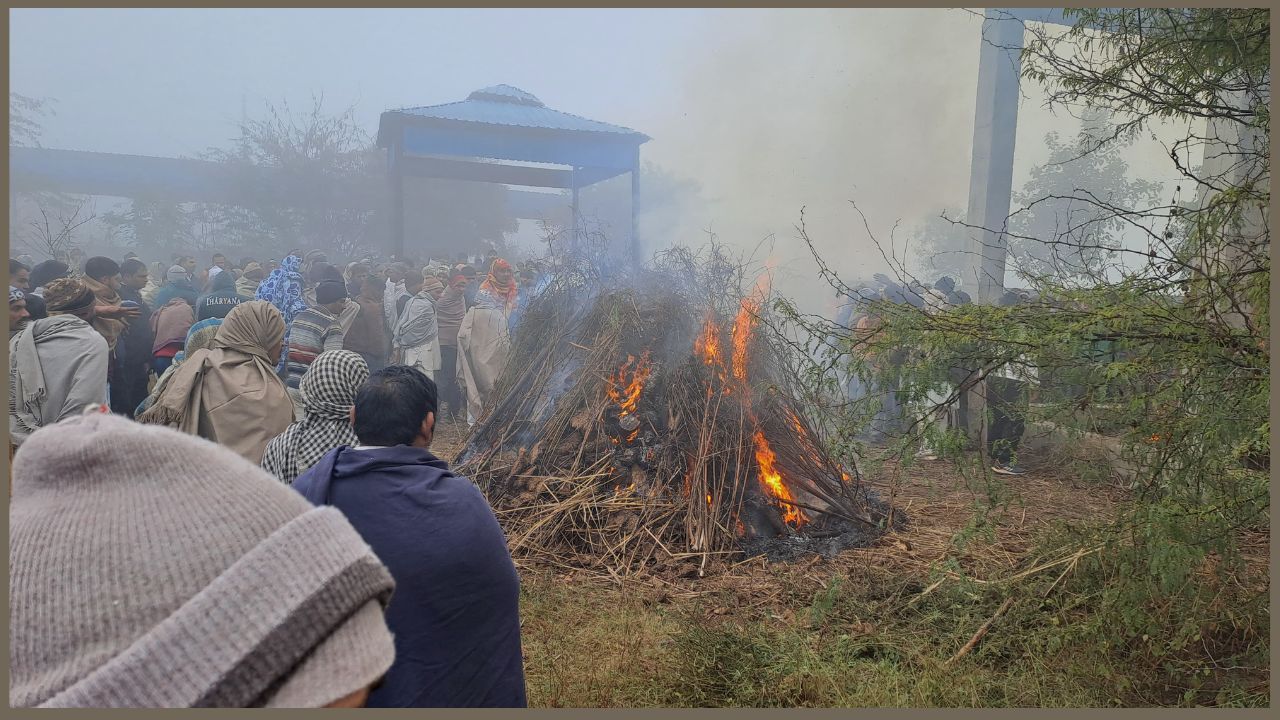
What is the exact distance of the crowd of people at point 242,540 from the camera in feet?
2.93

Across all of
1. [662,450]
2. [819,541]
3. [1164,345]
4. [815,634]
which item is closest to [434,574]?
[815,634]

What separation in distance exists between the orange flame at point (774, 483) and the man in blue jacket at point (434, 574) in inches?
159

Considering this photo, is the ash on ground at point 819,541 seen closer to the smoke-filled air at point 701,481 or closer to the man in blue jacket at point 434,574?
the smoke-filled air at point 701,481

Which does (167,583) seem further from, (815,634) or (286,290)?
(286,290)

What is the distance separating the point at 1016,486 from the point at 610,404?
4421 millimetres

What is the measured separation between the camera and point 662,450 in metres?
6.13

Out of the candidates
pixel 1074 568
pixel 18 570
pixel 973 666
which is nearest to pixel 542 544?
pixel 973 666

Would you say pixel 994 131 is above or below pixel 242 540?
above

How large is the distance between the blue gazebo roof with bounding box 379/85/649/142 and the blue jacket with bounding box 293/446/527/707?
17835 mm

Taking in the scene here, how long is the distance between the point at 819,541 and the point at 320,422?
13.0ft

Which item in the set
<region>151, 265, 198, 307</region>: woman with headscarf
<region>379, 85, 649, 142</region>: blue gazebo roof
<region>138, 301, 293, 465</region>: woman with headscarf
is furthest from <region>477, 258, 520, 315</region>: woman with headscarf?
<region>379, 85, 649, 142</region>: blue gazebo roof

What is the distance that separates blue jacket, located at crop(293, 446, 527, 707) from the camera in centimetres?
206

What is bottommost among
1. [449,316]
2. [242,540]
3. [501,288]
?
[242,540]

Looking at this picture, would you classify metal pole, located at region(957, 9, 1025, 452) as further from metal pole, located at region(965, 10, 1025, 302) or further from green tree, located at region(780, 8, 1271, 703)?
green tree, located at region(780, 8, 1271, 703)
